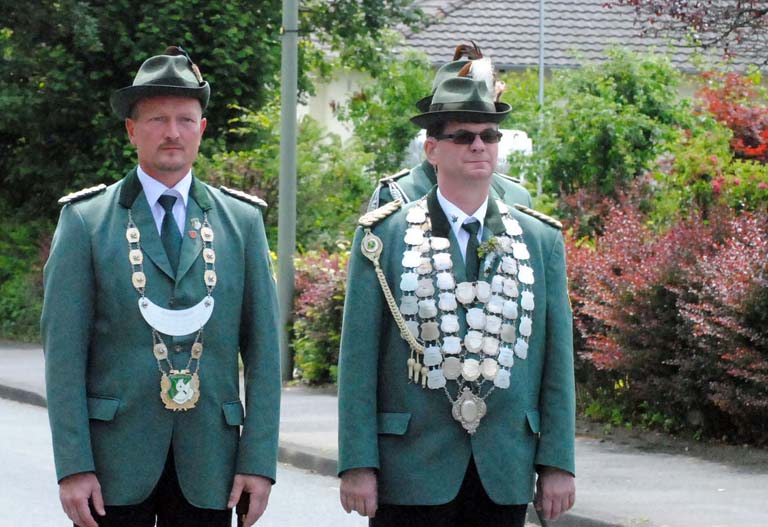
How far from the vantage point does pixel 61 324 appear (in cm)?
434

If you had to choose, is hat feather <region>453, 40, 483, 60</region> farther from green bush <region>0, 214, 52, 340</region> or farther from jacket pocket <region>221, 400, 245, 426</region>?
green bush <region>0, 214, 52, 340</region>

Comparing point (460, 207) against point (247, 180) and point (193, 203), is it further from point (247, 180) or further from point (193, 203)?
point (247, 180)

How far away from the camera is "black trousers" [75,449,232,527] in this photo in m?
4.35

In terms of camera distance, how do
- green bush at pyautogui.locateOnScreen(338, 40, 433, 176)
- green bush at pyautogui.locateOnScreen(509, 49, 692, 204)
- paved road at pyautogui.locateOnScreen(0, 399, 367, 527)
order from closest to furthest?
1. paved road at pyautogui.locateOnScreen(0, 399, 367, 527)
2. green bush at pyautogui.locateOnScreen(509, 49, 692, 204)
3. green bush at pyautogui.locateOnScreen(338, 40, 433, 176)

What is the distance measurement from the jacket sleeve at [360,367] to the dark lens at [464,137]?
0.42 meters

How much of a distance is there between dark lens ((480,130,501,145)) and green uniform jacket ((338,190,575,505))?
0.24 metres

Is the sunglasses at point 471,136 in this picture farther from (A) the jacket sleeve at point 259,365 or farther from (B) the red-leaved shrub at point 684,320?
(B) the red-leaved shrub at point 684,320

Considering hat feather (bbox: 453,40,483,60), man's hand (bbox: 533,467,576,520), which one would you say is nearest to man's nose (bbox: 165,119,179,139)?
man's hand (bbox: 533,467,576,520)

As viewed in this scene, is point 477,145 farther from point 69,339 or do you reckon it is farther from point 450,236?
point 69,339

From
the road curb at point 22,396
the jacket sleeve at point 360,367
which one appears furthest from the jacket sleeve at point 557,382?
the road curb at point 22,396

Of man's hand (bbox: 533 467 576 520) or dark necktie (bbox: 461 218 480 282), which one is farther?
dark necktie (bbox: 461 218 480 282)

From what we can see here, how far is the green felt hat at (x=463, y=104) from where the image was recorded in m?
4.52

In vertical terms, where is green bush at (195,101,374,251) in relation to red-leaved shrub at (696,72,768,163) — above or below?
below

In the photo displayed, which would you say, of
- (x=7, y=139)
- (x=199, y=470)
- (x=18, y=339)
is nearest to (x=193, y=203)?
(x=199, y=470)
